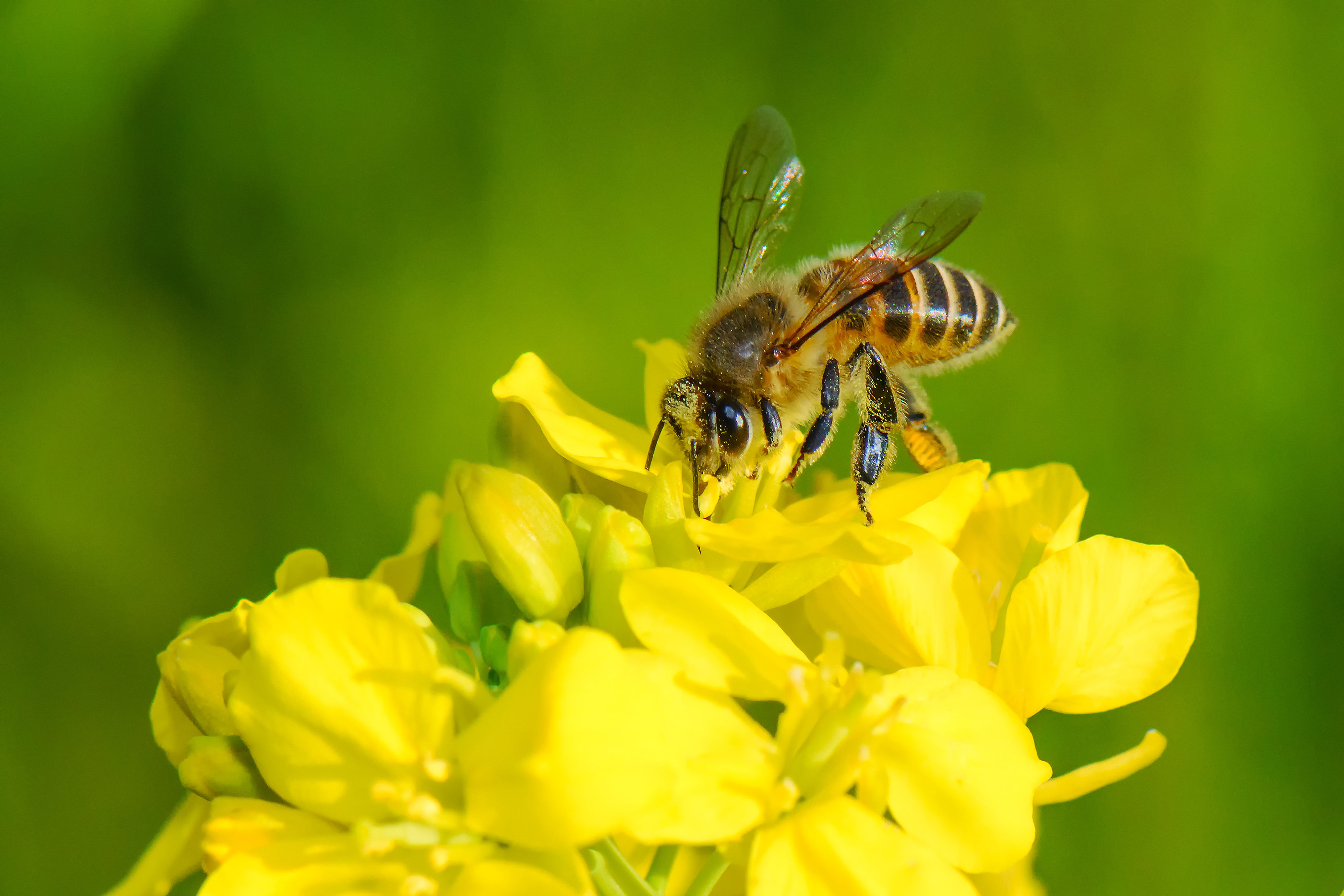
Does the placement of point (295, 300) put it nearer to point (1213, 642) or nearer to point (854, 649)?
point (854, 649)

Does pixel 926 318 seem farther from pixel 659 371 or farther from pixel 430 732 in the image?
pixel 430 732

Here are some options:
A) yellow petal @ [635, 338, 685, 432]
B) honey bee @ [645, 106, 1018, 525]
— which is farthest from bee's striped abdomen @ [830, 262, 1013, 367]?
yellow petal @ [635, 338, 685, 432]

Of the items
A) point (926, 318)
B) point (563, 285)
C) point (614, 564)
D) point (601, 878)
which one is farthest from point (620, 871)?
point (563, 285)

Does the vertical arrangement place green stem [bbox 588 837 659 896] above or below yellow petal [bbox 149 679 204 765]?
below

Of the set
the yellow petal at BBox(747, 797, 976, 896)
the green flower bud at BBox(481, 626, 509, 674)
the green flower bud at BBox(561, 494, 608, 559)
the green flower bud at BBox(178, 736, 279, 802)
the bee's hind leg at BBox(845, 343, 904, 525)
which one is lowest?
the yellow petal at BBox(747, 797, 976, 896)

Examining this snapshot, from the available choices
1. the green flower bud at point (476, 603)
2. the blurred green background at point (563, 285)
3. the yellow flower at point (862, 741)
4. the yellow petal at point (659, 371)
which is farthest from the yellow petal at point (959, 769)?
the blurred green background at point (563, 285)

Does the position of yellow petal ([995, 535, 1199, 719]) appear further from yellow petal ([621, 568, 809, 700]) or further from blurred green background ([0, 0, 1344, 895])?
blurred green background ([0, 0, 1344, 895])
